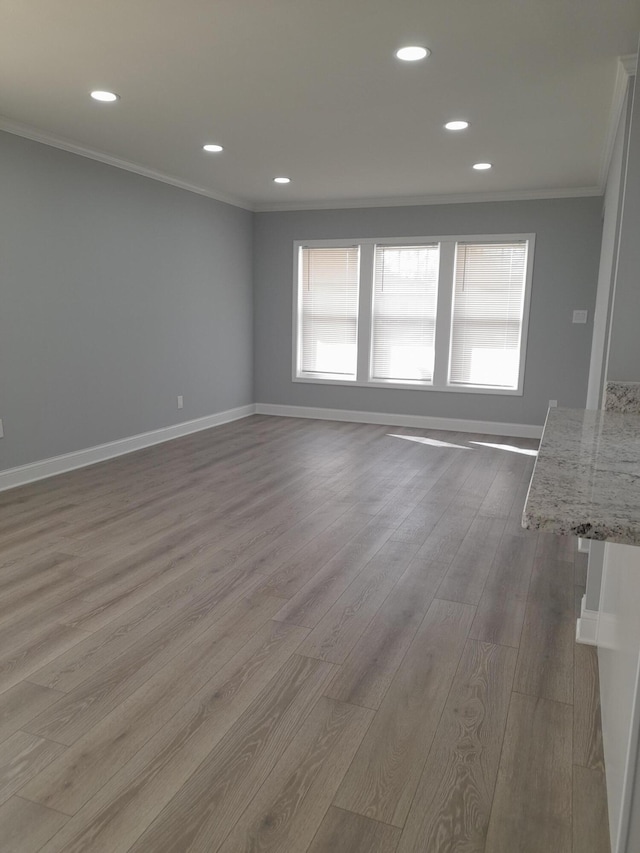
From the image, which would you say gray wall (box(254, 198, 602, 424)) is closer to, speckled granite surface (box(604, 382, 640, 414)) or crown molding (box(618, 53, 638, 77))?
crown molding (box(618, 53, 638, 77))

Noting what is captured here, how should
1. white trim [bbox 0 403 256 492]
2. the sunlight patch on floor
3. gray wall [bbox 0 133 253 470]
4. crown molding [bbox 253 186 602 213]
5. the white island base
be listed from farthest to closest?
1. crown molding [bbox 253 186 602 213]
2. the sunlight patch on floor
3. white trim [bbox 0 403 256 492]
4. gray wall [bbox 0 133 253 470]
5. the white island base

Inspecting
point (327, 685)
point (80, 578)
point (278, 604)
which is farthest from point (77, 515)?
point (327, 685)

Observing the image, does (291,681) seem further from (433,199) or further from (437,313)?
(433,199)

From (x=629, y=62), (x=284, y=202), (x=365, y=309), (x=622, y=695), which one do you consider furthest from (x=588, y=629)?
(x=284, y=202)

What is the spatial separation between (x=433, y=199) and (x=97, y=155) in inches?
131

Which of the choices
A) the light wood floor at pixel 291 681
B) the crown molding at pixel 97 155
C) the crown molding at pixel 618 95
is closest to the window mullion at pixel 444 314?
the crown molding at pixel 618 95

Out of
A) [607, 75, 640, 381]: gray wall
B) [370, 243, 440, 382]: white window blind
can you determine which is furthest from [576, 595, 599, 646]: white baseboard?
[370, 243, 440, 382]: white window blind

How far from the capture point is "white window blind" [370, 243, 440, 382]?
→ 6676 millimetres

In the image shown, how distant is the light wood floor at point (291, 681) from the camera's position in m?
1.53

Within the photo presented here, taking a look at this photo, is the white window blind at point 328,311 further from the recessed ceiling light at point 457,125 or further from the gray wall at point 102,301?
the recessed ceiling light at point 457,125

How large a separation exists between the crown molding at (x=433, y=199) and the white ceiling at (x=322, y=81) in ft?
2.04

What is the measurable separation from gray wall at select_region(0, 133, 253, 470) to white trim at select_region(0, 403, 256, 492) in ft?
0.20

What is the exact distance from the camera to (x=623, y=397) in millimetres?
2326

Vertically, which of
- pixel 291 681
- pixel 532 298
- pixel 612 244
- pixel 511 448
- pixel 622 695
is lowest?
pixel 291 681
